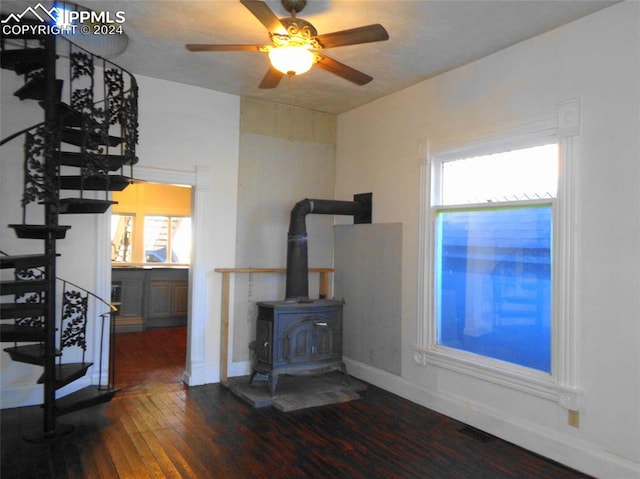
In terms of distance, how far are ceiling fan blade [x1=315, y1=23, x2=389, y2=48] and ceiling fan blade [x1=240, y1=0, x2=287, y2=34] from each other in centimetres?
26

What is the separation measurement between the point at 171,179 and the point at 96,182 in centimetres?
100

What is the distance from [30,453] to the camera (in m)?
3.13

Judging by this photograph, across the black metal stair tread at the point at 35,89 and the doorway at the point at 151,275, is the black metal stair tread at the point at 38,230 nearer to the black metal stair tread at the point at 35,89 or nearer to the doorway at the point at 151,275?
the black metal stair tread at the point at 35,89

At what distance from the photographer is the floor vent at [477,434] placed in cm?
357

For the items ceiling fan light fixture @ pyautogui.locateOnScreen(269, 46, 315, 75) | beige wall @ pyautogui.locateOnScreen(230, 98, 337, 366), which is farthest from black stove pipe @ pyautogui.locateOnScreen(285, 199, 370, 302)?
ceiling fan light fixture @ pyautogui.locateOnScreen(269, 46, 315, 75)

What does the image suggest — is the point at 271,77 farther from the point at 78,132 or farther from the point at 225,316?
the point at 225,316

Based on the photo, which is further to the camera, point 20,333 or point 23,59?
point 23,59

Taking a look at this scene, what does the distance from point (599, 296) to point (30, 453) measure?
4.10 meters

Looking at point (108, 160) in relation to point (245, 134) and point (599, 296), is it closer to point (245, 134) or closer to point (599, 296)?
point (245, 134)

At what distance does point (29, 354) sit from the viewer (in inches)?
136

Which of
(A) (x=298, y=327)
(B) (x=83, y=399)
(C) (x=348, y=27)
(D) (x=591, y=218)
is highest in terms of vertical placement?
(C) (x=348, y=27)

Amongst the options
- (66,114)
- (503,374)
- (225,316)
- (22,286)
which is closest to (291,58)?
(66,114)

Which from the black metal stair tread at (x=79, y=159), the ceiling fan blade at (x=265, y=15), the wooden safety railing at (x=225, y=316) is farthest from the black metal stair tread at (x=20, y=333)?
the ceiling fan blade at (x=265, y=15)

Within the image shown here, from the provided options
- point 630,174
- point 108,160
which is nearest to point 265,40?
point 108,160
